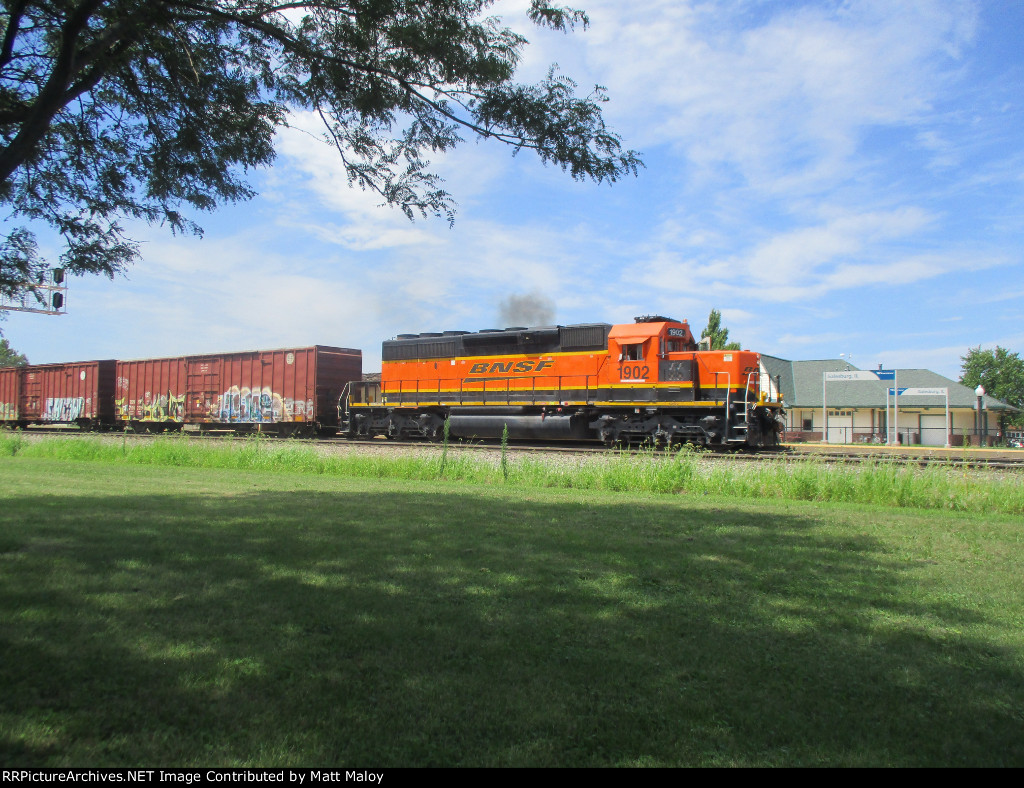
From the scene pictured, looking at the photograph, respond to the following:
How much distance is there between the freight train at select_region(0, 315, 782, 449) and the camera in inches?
766

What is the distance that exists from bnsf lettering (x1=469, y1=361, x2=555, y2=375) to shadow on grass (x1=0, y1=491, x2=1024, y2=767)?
Answer: 15.9m

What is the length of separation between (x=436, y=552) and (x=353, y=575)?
3.11 feet

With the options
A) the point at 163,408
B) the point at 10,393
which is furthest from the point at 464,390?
the point at 10,393

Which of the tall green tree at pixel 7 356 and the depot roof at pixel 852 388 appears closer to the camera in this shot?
the depot roof at pixel 852 388

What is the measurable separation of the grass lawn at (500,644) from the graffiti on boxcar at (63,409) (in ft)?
90.6

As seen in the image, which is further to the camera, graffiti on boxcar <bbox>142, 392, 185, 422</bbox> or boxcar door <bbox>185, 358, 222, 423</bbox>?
graffiti on boxcar <bbox>142, 392, 185, 422</bbox>

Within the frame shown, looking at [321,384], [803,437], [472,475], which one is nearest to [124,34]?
[472,475]

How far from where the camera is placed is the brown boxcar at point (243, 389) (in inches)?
990

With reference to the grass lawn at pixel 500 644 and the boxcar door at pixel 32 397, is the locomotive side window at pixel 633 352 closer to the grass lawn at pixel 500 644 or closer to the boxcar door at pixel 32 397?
the grass lawn at pixel 500 644

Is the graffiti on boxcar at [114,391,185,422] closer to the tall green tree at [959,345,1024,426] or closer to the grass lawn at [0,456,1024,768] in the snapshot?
the grass lawn at [0,456,1024,768]

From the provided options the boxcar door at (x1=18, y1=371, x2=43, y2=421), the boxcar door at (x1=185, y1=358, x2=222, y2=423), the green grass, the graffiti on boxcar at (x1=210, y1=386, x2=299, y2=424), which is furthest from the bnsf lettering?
the boxcar door at (x1=18, y1=371, x2=43, y2=421)

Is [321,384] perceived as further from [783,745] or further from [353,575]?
[783,745]

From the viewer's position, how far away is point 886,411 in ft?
133

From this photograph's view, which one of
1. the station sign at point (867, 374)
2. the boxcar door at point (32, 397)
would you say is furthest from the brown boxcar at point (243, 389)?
the station sign at point (867, 374)
